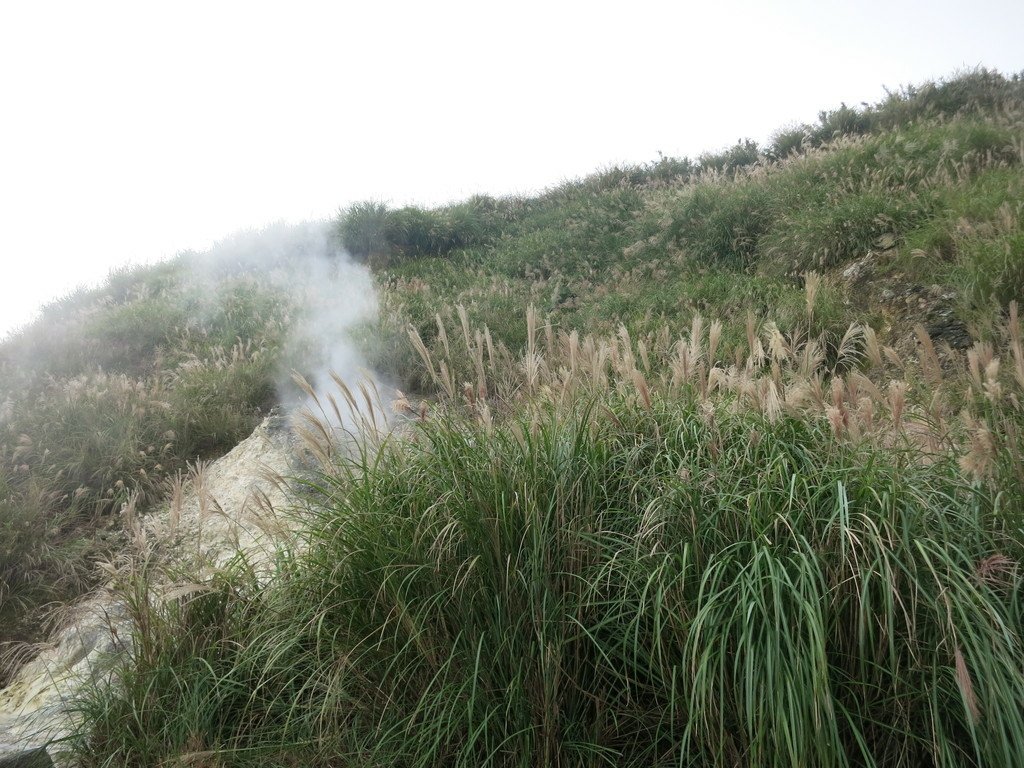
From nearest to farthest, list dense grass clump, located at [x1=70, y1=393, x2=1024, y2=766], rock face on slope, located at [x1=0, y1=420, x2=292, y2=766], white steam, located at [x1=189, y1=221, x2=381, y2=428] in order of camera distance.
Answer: dense grass clump, located at [x1=70, y1=393, x2=1024, y2=766] < rock face on slope, located at [x1=0, y1=420, x2=292, y2=766] < white steam, located at [x1=189, y1=221, x2=381, y2=428]

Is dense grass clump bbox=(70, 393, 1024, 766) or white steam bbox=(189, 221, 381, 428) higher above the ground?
white steam bbox=(189, 221, 381, 428)

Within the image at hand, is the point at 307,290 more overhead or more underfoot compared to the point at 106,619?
more overhead

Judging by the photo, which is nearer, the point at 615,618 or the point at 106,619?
the point at 615,618

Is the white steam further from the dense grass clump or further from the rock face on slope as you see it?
the dense grass clump

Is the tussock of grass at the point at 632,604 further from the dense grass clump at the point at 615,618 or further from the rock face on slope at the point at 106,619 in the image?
the rock face on slope at the point at 106,619

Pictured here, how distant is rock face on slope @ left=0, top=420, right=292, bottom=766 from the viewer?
98.4 inches

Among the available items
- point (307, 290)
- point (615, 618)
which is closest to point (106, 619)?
point (615, 618)

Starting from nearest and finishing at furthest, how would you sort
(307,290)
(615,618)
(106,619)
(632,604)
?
(615,618), (632,604), (106,619), (307,290)

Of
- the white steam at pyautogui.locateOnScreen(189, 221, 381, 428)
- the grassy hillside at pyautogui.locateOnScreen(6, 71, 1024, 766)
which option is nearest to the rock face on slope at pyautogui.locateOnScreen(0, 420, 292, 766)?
the grassy hillside at pyautogui.locateOnScreen(6, 71, 1024, 766)

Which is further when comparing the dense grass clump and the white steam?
the white steam

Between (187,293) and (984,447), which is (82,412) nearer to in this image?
(187,293)

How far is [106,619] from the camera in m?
2.56

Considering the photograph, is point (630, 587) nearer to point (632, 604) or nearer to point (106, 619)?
point (632, 604)

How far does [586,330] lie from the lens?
22.5 feet
